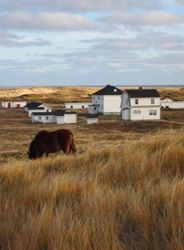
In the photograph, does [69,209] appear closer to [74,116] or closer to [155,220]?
[155,220]

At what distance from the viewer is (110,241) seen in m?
3.79

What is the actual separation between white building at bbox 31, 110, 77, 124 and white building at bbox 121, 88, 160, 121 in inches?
381

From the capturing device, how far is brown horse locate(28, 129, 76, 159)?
20.1m

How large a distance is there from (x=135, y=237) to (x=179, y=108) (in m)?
113

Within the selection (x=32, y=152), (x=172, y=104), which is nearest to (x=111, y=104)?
(x=172, y=104)

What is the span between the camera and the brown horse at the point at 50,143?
20.1 meters

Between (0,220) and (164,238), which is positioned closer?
(164,238)

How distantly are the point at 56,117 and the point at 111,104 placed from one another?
17.0 m

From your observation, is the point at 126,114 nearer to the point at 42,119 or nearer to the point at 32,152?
the point at 42,119

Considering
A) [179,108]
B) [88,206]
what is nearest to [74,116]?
[179,108]

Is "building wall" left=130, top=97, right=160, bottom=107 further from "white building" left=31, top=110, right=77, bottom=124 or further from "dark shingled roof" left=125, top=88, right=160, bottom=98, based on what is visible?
"white building" left=31, top=110, right=77, bottom=124

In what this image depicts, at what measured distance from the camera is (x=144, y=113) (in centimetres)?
8762

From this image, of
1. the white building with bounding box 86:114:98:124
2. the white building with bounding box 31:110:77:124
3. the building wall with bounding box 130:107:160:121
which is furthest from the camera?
the building wall with bounding box 130:107:160:121

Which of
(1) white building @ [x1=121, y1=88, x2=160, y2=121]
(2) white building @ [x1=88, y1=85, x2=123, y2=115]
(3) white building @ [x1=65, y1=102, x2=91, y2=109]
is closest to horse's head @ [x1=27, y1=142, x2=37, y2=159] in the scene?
(1) white building @ [x1=121, y1=88, x2=160, y2=121]
